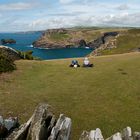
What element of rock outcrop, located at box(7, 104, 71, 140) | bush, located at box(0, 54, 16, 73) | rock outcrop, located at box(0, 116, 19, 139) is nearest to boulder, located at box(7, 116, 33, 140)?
rock outcrop, located at box(7, 104, 71, 140)

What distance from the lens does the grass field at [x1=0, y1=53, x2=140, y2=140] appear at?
84.2 feet

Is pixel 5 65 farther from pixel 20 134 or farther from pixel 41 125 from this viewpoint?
pixel 41 125

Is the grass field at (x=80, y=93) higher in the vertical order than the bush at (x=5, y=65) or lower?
lower

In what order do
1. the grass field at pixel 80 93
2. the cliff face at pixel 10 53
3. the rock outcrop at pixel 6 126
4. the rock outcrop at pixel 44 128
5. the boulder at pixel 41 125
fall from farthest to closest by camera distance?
the cliff face at pixel 10 53 < the grass field at pixel 80 93 < the rock outcrop at pixel 6 126 < the boulder at pixel 41 125 < the rock outcrop at pixel 44 128

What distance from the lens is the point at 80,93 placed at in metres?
31.5

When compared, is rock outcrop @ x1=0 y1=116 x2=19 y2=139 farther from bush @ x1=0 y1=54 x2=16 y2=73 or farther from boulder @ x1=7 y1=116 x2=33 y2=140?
bush @ x1=0 y1=54 x2=16 y2=73

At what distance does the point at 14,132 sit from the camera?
701 inches

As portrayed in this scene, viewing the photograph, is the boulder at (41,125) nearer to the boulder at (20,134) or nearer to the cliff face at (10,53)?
the boulder at (20,134)

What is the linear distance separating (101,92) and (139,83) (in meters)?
4.49

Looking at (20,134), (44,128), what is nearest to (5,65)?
(20,134)

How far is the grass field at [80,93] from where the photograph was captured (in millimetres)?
25663

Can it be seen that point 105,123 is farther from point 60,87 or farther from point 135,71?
point 135,71

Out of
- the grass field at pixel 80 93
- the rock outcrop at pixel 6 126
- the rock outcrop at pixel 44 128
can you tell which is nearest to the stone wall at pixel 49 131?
the rock outcrop at pixel 44 128

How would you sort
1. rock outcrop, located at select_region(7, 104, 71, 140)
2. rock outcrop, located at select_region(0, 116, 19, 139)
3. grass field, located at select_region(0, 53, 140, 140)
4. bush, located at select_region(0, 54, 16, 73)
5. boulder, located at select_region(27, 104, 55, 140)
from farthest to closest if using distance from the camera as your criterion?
bush, located at select_region(0, 54, 16, 73) → grass field, located at select_region(0, 53, 140, 140) → rock outcrop, located at select_region(0, 116, 19, 139) → boulder, located at select_region(27, 104, 55, 140) → rock outcrop, located at select_region(7, 104, 71, 140)
